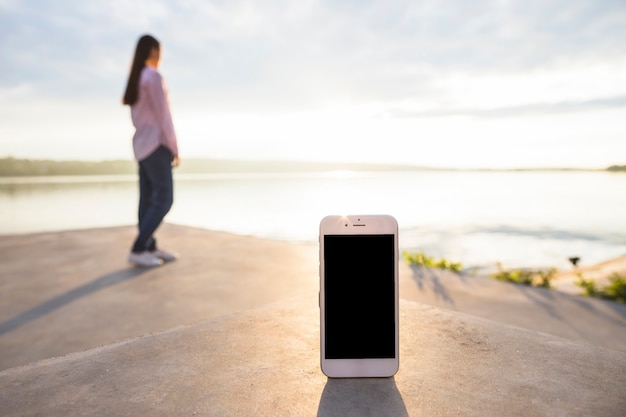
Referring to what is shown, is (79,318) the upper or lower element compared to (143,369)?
lower

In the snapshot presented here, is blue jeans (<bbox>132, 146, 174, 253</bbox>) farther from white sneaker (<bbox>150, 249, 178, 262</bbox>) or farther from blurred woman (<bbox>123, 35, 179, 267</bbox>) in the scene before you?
white sneaker (<bbox>150, 249, 178, 262</bbox>)

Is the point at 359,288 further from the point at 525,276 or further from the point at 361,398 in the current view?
the point at 525,276

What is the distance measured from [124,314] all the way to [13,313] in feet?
3.12

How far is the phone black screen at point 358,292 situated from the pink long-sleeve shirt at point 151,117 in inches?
157

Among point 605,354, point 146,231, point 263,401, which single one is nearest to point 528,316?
point 605,354

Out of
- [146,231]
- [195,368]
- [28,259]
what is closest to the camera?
[195,368]

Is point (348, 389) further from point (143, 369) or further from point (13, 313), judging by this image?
point (13, 313)

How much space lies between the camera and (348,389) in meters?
1.23

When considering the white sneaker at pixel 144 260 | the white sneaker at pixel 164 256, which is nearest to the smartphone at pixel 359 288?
the white sneaker at pixel 144 260

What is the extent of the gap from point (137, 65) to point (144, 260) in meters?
2.24

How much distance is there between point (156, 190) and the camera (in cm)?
487

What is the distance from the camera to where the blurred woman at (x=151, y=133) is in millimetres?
4824

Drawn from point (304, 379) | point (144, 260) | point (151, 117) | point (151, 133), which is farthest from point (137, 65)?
point (304, 379)

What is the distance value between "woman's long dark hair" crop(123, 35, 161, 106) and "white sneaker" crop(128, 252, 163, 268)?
Result: 5.71 feet
